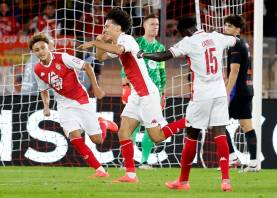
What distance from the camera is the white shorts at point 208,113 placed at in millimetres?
11875

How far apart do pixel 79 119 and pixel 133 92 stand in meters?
1.23

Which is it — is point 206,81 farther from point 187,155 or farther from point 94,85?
point 94,85

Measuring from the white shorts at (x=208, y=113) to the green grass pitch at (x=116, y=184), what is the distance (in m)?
0.73

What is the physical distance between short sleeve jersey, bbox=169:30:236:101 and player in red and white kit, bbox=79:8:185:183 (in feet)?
3.24

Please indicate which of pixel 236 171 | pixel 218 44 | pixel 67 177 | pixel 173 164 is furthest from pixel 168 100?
pixel 218 44

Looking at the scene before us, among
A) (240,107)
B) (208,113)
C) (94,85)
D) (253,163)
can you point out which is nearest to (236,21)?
(240,107)

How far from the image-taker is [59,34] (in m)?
20.7

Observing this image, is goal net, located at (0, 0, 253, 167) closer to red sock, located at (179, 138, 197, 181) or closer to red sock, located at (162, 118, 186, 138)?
red sock, located at (162, 118, 186, 138)

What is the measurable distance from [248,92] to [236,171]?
3.81ft

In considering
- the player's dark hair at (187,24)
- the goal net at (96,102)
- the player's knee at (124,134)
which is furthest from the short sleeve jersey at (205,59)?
the goal net at (96,102)

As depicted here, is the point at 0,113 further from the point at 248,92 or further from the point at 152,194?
the point at 152,194

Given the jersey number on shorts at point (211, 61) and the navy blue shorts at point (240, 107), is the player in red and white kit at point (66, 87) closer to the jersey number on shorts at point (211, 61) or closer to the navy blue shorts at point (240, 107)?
the navy blue shorts at point (240, 107)

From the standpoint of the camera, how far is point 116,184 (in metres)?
12.5

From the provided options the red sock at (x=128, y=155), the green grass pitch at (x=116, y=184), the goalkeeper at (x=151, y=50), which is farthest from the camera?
the goalkeeper at (x=151, y=50)
